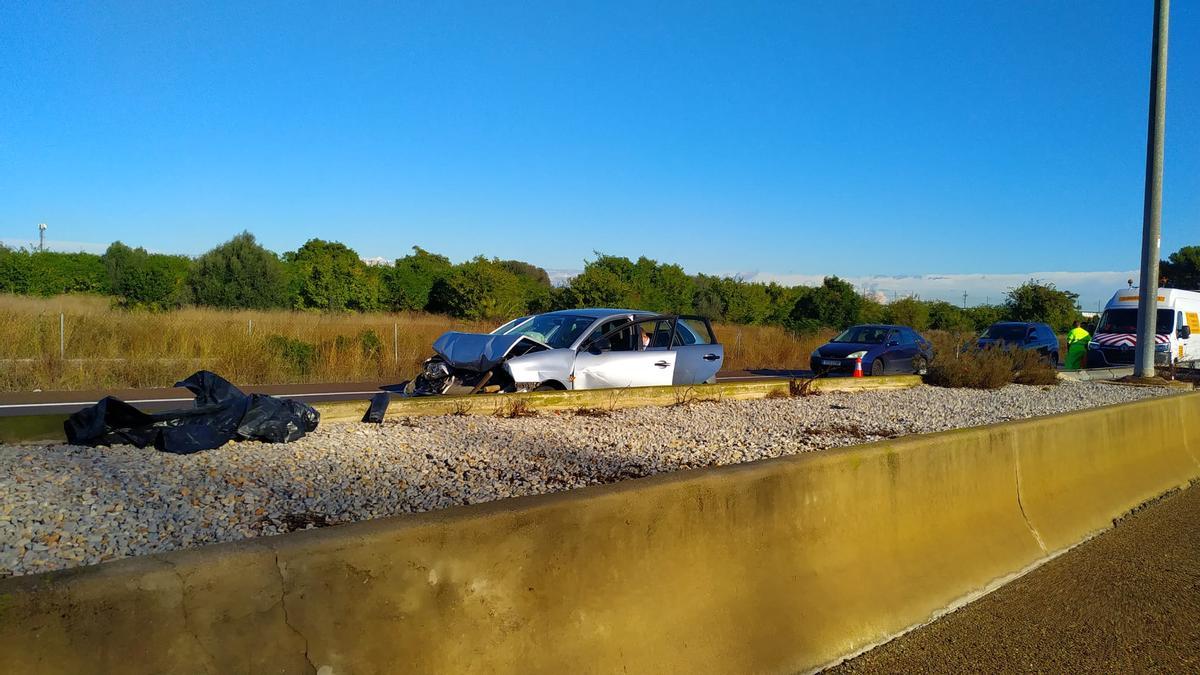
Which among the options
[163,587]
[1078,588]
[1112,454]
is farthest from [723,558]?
[1112,454]

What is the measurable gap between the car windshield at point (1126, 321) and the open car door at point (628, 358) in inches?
821

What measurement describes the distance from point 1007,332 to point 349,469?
25642 mm

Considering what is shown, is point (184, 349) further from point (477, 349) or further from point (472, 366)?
point (472, 366)

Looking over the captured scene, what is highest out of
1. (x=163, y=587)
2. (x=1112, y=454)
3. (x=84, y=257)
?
(x=84, y=257)

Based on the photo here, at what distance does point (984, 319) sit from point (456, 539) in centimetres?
6714

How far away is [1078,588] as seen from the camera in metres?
5.64

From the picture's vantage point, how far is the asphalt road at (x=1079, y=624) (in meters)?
4.39

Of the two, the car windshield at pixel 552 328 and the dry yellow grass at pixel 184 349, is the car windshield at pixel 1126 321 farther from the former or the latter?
the car windshield at pixel 552 328

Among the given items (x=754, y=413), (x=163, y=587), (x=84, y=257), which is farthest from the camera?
(x=84, y=257)

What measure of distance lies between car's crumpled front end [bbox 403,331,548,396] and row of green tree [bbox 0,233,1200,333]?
24.0 meters

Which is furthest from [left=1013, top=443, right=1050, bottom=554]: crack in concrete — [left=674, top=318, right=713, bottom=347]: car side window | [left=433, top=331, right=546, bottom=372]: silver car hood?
[left=674, top=318, right=713, bottom=347]: car side window

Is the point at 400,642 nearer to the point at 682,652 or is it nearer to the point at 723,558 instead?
the point at 682,652

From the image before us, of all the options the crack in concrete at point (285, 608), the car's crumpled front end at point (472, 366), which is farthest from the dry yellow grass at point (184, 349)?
the crack in concrete at point (285, 608)

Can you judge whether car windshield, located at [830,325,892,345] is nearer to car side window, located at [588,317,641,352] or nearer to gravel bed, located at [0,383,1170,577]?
car side window, located at [588,317,641,352]
